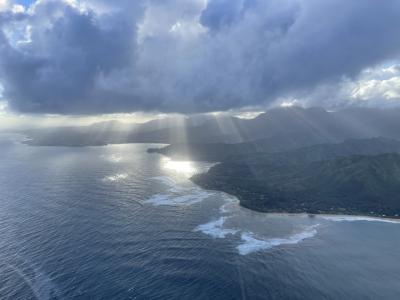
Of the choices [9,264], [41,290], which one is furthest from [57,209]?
[41,290]

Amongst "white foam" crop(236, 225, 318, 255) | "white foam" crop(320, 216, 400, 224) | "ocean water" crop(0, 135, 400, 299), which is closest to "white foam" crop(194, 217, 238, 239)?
"ocean water" crop(0, 135, 400, 299)

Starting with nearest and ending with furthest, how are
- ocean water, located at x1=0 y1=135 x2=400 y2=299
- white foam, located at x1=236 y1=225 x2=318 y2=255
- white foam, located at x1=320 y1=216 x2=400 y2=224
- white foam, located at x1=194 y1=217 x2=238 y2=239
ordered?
ocean water, located at x1=0 y1=135 x2=400 y2=299 → white foam, located at x1=236 y1=225 x2=318 y2=255 → white foam, located at x1=194 y1=217 x2=238 y2=239 → white foam, located at x1=320 y1=216 x2=400 y2=224

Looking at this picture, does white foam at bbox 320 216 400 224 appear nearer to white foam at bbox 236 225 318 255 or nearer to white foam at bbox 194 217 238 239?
white foam at bbox 236 225 318 255

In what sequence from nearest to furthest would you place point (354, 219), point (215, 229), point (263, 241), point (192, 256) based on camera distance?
point (192, 256) → point (263, 241) → point (215, 229) → point (354, 219)

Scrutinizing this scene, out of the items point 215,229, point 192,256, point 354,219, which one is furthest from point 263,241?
point 354,219

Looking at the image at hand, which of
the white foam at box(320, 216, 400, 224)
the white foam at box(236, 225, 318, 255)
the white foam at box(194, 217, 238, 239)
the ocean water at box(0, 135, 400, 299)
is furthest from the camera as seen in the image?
the white foam at box(320, 216, 400, 224)

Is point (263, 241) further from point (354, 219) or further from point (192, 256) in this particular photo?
point (354, 219)

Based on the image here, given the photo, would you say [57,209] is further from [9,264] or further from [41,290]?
[41,290]
